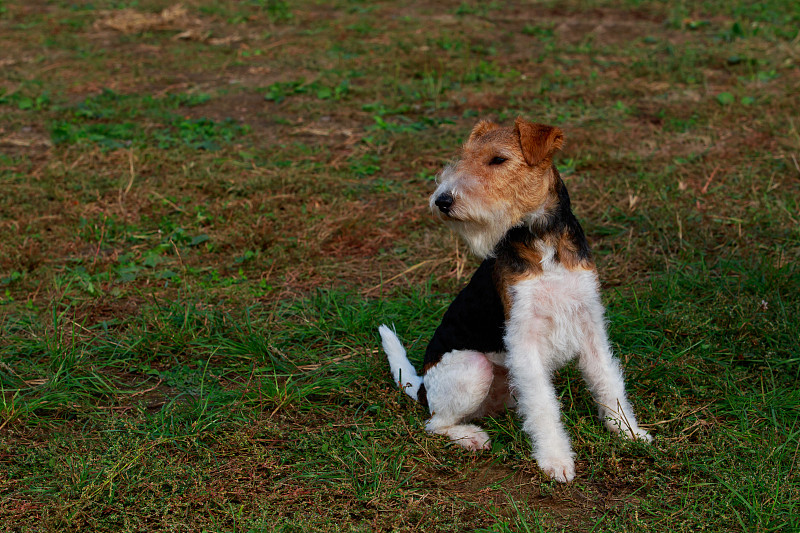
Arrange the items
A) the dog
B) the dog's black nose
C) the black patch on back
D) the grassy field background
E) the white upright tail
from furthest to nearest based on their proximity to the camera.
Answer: the white upright tail, the black patch on back, the grassy field background, the dog, the dog's black nose

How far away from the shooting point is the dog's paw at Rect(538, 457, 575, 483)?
3.37 metres

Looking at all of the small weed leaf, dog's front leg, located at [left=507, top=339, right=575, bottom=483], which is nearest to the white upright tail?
dog's front leg, located at [left=507, top=339, right=575, bottom=483]

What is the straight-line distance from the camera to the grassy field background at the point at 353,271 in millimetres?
3354

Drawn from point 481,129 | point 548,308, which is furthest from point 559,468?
point 481,129

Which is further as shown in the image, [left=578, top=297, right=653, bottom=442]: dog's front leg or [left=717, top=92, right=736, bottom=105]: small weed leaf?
[left=717, top=92, right=736, bottom=105]: small weed leaf

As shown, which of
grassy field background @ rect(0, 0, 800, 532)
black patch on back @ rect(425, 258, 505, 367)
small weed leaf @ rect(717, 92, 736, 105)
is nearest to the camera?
grassy field background @ rect(0, 0, 800, 532)

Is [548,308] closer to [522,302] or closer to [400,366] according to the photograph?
[522,302]

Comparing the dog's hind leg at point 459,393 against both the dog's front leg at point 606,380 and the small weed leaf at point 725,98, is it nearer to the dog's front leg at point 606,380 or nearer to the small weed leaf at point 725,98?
the dog's front leg at point 606,380

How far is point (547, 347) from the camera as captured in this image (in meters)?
3.44

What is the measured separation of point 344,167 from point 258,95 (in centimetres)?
238

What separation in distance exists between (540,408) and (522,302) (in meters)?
0.48

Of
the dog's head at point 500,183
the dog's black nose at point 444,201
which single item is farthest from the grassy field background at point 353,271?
the dog's black nose at point 444,201

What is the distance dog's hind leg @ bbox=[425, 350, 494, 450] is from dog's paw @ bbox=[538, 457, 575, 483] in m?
0.37

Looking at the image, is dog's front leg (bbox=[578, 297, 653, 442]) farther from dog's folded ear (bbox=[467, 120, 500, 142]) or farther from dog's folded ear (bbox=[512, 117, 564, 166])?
dog's folded ear (bbox=[467, 120, 500, 142])
